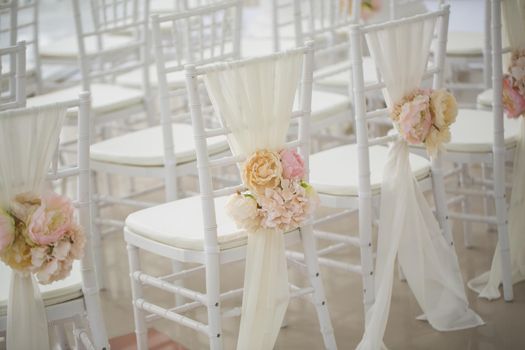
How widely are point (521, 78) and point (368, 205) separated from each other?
793mm

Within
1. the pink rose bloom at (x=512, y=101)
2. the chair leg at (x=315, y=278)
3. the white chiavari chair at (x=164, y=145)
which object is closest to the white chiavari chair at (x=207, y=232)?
the chair leg at (x=315, y=278)

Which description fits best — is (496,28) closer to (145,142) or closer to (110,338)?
(145,142)

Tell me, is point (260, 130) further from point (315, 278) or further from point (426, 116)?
point (426, 116)

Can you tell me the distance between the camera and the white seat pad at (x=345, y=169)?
2.87m

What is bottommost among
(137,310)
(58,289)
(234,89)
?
(137,310)

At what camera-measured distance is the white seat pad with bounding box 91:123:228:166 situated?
317 cm

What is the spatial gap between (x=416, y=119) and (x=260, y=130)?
0.58 meters

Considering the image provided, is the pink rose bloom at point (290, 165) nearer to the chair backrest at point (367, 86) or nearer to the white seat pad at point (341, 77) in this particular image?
the chair backrest at point (367, 86)

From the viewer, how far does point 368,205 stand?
2.80 metres

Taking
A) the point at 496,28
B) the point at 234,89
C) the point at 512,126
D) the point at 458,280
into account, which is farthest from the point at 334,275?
the point at 234,89

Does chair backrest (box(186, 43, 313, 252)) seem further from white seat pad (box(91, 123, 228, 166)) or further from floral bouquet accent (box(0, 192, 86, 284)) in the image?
Result: white seat pad (box(91, 123, 228, 166))

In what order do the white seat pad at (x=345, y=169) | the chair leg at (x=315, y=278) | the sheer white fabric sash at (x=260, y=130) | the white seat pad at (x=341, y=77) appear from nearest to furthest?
the sheer white fabric sash at (x=260, y=130) → the chair leg at (x=315, y=278) → the white seat pad at (x=345, y=169) → the white seat pad at (x=341, y=77)

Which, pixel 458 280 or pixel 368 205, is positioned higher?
pixel 368 205

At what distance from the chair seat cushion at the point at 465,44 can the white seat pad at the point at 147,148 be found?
140 centimetres
